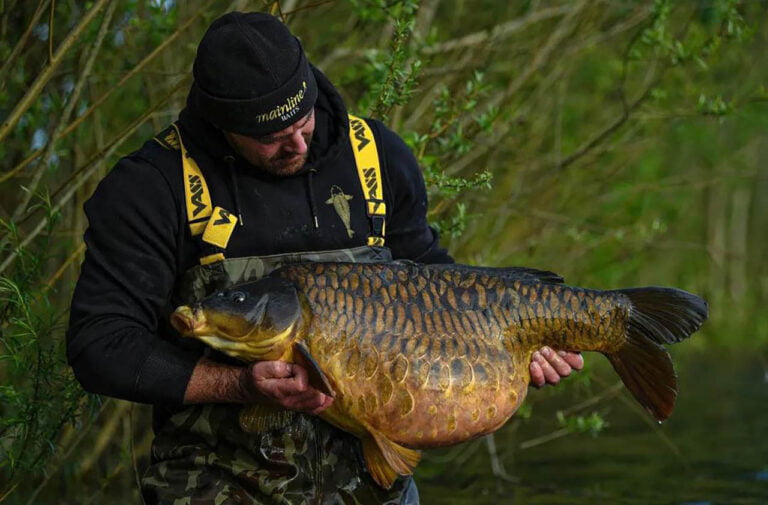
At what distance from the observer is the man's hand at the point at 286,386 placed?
332 cm

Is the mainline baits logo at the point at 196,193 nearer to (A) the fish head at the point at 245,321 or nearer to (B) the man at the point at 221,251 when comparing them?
(B) the man at the point at 221,251

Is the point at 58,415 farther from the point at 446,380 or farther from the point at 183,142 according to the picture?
the point at 446,380

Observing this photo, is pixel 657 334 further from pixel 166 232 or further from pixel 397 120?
pixel 397 120

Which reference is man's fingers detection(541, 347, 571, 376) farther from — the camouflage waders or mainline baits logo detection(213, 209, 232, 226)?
mainline baits logo detection(213, 209, 232, 226)

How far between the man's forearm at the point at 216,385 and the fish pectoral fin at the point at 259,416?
0.06 meters

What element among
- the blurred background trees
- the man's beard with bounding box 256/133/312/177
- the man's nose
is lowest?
the blurred background trees

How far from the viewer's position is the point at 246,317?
3.32 m

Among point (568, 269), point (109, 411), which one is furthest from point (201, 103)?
point (568, 269)

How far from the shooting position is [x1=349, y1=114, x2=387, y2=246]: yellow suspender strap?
3834 millimetres

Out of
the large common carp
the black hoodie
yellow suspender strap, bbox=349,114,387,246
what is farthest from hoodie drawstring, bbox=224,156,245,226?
yellow suspender strap, bbox=349,114,387,246

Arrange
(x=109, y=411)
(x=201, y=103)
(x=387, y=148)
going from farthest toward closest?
(x=109, y=411)
(x=387, y=148)
(x=201, y=103)

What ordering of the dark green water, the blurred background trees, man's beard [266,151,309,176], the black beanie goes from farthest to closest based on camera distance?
the dark green water, the blurred background trees, man's beard [266,151,309,176], the black beanie

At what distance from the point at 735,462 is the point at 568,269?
1.66 meters

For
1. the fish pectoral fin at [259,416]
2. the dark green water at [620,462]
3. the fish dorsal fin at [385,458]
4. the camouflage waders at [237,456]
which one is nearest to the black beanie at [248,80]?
the camouflage waders at [237,456]
